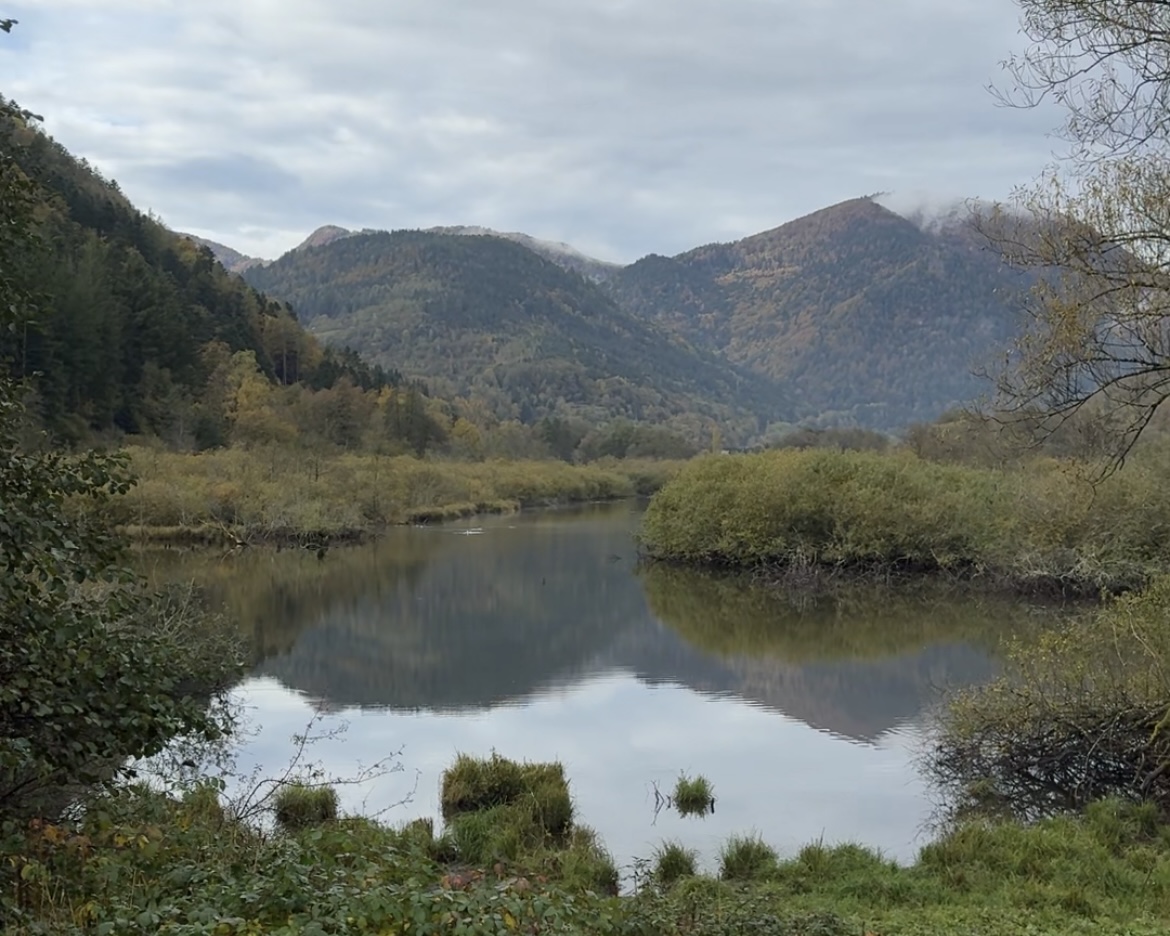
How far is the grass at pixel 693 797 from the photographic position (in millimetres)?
12391

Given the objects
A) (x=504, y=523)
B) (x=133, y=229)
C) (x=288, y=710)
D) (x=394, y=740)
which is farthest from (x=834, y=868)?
(x=133, y=229)

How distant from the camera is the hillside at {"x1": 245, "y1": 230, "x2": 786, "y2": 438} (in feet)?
462

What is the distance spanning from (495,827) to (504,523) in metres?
44.5

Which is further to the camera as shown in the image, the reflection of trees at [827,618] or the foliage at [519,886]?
the reflection of trees at [827,618]

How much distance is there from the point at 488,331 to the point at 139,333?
350 ft

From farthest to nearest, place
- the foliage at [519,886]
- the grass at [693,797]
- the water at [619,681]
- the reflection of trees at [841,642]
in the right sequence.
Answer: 1. the reflection of trees at [841,642]
2. the water at [619,681]
3. the grass at [693,797]
4. the foliage at [519,886]

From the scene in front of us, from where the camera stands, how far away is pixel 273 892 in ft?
18.2

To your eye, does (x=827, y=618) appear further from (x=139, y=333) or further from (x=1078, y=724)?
(x=139, y=333)

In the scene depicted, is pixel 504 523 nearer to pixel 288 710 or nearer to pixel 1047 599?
pixel 1047 599

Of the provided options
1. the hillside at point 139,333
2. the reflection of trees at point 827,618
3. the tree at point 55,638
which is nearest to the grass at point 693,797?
A: the tree at point 55,638

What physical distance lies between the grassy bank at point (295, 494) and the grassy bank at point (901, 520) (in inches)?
532

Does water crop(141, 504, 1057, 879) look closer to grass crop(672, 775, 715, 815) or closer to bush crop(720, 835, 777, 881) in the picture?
grass crop(672, 775, 715, 815)

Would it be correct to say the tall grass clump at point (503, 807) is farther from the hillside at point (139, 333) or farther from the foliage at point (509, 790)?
the hillside at point (139, 333)

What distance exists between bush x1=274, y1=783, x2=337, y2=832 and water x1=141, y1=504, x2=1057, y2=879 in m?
1.01
